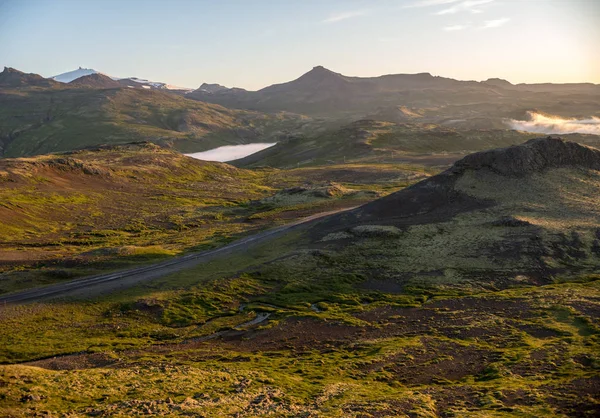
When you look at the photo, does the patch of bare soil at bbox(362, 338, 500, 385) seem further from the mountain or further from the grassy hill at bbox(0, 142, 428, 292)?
the grassy hill at bbox(0, 142, 428, 292)

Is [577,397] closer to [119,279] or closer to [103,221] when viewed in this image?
[119,279]

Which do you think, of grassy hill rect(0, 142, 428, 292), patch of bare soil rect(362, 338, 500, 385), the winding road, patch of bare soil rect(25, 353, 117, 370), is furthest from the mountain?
patch of bare soil rect(25, 353, 117, 370)

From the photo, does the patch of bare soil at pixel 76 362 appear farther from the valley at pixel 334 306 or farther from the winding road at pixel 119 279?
the winding road at pixel 119 279

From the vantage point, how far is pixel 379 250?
340 ft

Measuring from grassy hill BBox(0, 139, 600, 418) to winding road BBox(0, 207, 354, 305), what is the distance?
3426 mm

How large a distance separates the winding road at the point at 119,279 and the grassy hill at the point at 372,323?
11.2 ft

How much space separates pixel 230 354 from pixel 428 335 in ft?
84.4

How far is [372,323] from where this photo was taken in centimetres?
7375

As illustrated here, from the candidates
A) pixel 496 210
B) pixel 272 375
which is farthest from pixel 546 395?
pixel 496 210

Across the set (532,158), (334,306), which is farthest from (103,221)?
(532,158)

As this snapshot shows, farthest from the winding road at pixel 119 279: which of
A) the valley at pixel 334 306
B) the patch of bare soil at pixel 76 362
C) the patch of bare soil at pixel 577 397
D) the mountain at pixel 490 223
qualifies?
the patch of bare soil at pixel 577 397

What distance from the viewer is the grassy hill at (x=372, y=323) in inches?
1859

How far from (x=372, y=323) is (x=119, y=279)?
4523cm

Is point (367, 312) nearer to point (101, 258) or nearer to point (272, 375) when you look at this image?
point (272, 375)
